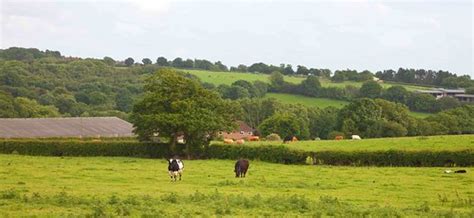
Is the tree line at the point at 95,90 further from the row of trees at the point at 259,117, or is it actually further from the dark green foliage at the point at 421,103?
the row of trees at the point at 259,117

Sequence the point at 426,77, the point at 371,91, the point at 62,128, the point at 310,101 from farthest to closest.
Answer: the point at 426,77, the point at 310,101, the point at 371,91, the point at 62,128

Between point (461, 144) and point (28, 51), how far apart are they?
520ft

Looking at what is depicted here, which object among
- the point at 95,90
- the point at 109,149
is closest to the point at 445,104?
A: the point at 95,90

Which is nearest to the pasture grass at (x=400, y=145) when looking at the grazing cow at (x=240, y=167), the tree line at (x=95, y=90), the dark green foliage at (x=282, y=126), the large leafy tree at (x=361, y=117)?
the grazing cow at (x=240, y=167)

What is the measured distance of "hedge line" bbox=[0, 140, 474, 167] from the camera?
46.6 meters

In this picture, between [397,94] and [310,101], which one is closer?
[397,94]

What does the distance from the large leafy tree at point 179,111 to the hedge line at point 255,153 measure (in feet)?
4.35

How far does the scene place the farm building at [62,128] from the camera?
255 ft

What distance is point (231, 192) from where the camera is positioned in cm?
2827

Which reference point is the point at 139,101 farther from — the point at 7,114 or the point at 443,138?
the point at 7,114

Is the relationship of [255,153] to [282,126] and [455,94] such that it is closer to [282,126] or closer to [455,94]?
[282,126]

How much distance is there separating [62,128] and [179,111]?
31.2 metres

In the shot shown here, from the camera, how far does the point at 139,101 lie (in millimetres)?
58250

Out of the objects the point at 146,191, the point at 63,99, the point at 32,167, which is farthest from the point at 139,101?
the point at 63,99
